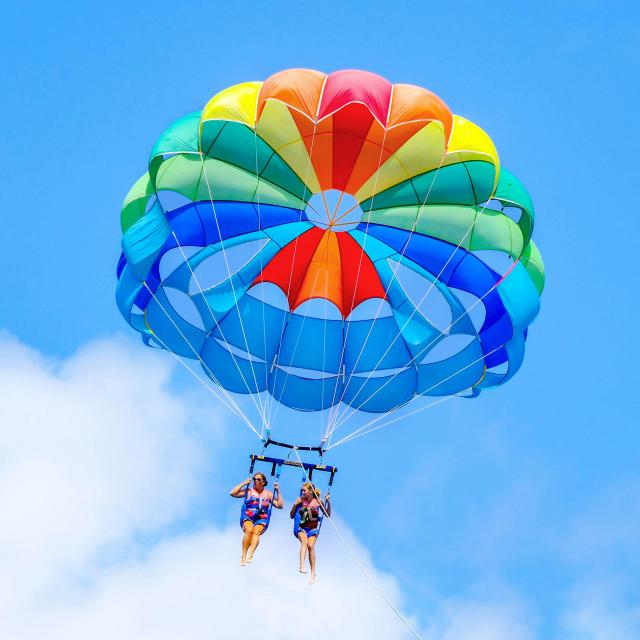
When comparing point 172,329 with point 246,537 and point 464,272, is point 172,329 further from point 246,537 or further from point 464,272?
point 464,272

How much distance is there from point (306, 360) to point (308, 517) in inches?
100

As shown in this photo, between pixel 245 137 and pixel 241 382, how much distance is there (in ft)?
10.5

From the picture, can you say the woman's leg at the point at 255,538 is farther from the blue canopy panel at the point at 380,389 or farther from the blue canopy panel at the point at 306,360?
the blue canopy panel at the point at 380,389

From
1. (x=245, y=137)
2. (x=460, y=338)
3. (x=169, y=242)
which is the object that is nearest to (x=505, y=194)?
(x=460, y=338)

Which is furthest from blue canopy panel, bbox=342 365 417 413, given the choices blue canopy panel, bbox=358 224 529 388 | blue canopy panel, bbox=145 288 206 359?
blue canopy panel, bbox=145 288 206 359

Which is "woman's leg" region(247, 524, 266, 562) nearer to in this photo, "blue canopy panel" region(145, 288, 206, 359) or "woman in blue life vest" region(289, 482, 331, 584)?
"woman in blue life vest" region(289, 482, 331, 584)

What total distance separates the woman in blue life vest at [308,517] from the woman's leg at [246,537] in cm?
53

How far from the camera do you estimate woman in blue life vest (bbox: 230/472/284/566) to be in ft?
44.3

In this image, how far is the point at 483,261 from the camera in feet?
47.8

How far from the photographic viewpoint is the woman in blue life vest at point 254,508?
13500 millimetres

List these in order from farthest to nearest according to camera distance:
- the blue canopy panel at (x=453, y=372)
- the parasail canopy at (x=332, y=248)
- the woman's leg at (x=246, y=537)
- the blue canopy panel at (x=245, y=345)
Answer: the blue canopy panel at (x=245, y=345) → the blue canopy panel at (x=453, y=372) → the parasail canopy at (x=332, y=248) → the woman's leg at (x=246, y=537)

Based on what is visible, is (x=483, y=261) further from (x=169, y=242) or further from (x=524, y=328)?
(x=169, y=242)

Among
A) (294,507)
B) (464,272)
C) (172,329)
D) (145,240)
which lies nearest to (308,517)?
(294,507)

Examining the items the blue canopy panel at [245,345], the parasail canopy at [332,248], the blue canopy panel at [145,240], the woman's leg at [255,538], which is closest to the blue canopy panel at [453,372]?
the parasail canopy at [332,248]
